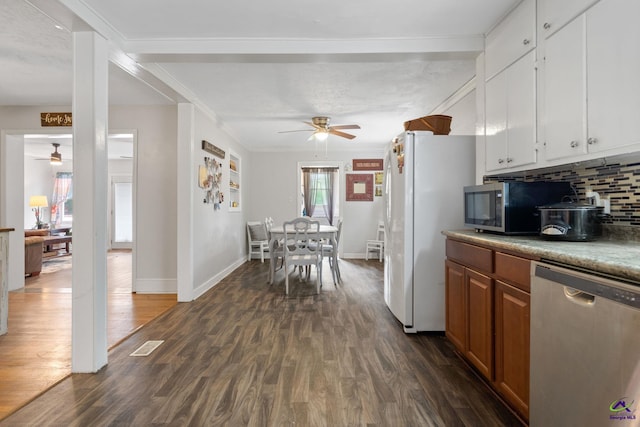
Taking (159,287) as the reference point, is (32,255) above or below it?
above

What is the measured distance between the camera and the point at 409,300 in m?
2.80

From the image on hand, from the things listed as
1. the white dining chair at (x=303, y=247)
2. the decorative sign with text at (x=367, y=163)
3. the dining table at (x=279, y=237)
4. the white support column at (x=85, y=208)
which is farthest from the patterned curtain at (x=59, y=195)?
the white support column at (x=85, y=208)

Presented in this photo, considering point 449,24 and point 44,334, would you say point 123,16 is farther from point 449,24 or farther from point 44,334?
point 44,334

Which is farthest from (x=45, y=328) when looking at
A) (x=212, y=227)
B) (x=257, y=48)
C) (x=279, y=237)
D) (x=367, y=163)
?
(x=367, y=163)

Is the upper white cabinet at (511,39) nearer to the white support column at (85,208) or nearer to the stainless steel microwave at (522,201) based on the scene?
the stainless steel microwave at (522,201)

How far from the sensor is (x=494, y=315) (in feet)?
5.89

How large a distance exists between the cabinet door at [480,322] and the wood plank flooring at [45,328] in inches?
104

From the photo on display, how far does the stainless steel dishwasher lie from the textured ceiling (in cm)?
187

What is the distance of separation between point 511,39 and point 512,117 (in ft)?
1.73

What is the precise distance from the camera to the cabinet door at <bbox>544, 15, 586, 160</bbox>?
1.61 meters

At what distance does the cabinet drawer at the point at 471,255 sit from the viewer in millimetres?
1855

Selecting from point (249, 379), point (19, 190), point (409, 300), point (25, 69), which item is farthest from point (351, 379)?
point (19, 190)

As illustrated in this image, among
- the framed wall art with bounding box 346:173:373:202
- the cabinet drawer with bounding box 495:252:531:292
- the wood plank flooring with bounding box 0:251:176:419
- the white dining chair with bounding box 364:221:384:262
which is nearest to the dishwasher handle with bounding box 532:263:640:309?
the cabinet drawer with bounding box 495:252:531:292

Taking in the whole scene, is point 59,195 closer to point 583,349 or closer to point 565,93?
point 565,93
